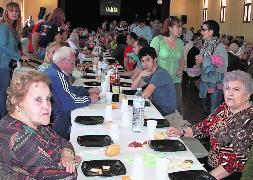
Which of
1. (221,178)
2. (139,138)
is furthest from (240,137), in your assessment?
(139,138)

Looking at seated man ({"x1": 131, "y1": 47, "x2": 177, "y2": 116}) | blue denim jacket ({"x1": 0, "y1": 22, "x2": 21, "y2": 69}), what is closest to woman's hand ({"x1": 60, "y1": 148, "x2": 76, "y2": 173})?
seated man ({"x1": 131, "y1": 47, "x2": 177, "y2": 116})

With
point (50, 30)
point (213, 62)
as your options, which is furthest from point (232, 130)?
point (50, 30)

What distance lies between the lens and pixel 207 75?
4.68 m

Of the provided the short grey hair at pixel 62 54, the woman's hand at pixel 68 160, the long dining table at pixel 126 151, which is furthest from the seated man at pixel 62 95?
the woman's hand at pixel 68 160

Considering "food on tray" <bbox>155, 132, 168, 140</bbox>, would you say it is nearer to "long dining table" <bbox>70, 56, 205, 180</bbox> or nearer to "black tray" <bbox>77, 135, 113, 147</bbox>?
"long dining table" <bbox>70, 56, 205, 180</bbox>

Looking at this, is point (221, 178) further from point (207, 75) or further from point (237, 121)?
point (207, 75)

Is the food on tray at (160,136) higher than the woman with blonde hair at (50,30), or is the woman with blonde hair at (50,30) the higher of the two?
the woman with blonde hair at (50,30)

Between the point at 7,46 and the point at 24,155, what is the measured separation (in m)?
3.53

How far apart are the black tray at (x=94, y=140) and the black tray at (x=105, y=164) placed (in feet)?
1.04

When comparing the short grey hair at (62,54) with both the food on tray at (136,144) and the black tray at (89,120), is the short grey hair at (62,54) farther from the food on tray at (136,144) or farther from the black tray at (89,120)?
the food on tray at (136,144)

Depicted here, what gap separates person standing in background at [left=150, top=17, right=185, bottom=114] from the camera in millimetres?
4805

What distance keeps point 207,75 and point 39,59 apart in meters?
2.69

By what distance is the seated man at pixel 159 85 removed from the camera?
3752mm

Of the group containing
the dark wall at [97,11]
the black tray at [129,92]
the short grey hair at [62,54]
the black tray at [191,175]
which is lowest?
the black tray at [191,175]
